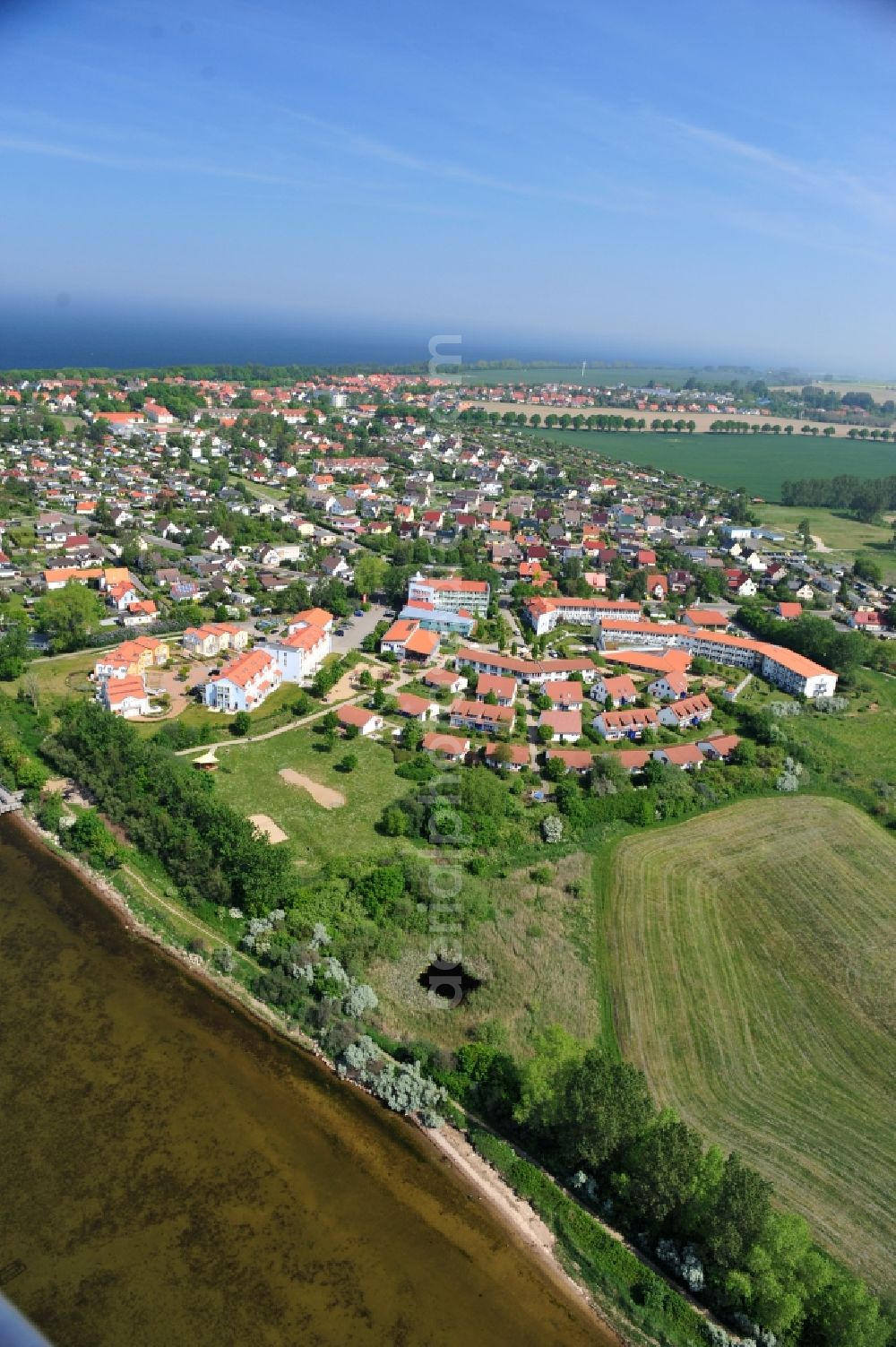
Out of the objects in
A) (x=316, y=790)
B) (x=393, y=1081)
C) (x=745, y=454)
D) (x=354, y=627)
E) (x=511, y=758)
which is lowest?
(x=393, y=1081)

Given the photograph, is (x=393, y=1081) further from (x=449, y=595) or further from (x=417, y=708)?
(x=449, y=595)

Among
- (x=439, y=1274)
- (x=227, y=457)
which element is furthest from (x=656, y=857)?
(x=227, y=457)

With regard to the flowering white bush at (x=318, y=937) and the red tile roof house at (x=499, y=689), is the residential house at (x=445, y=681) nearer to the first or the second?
the red tile roof house at (x=499, y=689)

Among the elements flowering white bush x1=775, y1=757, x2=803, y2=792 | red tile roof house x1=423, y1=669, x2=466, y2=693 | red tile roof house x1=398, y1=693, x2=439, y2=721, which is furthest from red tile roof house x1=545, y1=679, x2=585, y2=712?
flowering white bush x1=775, y1=757, x2=803, y2=792

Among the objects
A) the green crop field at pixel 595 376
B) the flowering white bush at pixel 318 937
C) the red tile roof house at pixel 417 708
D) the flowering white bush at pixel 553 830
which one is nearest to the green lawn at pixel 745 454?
the green crop field at pixel 595 376

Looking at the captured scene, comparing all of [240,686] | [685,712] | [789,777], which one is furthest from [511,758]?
[240,686]
